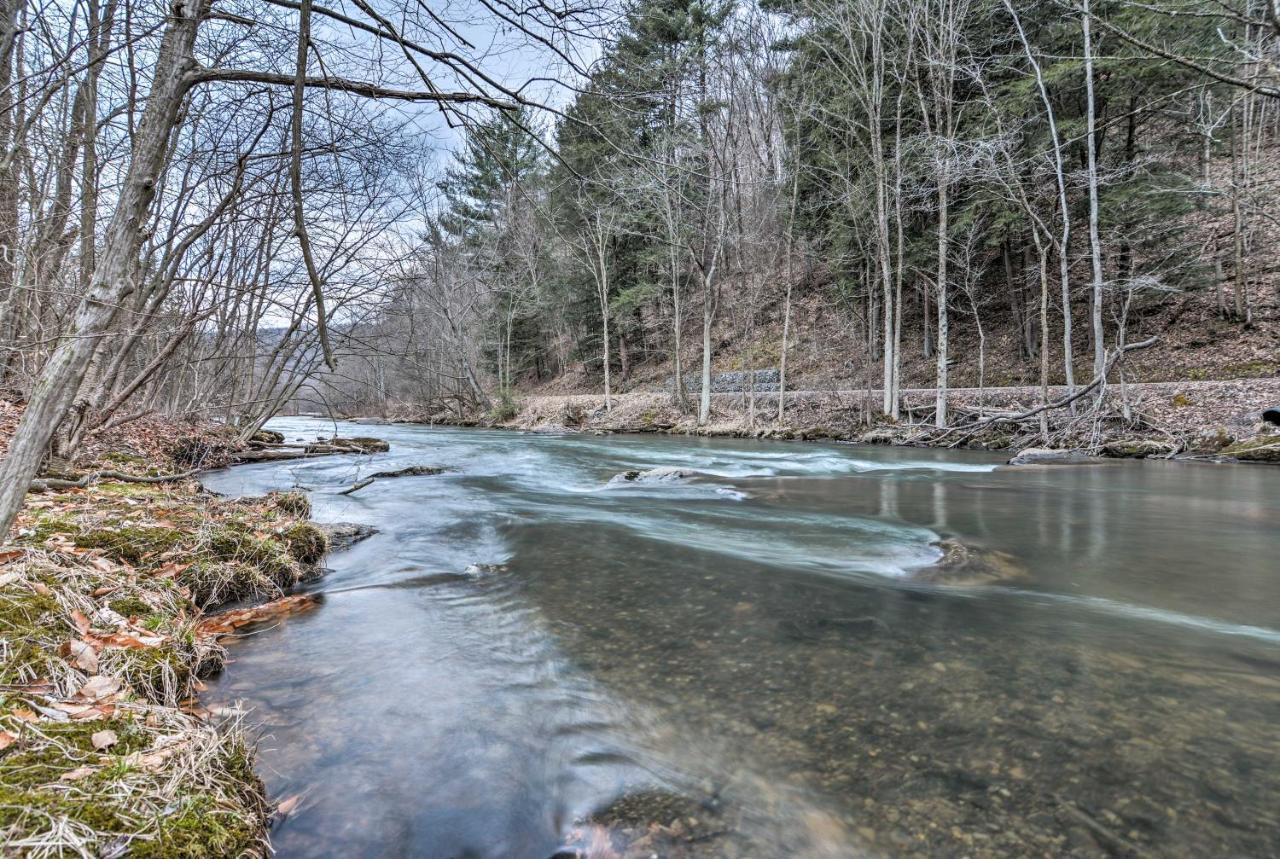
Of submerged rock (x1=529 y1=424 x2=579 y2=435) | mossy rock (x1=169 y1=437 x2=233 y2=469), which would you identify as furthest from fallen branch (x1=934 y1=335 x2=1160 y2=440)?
mossy rock (x1=169 y1=437 x2=233 y2=469)

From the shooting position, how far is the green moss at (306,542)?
16.8 ft

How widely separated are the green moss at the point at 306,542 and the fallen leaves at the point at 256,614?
2.33 feet

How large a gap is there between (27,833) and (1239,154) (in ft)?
88.2

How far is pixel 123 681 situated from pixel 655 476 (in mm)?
8665

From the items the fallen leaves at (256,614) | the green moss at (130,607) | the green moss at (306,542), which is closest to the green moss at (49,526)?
the green moss at (130,607)

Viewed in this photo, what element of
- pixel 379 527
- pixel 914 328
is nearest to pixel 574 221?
pixel 914 328

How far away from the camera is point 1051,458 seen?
12.5m

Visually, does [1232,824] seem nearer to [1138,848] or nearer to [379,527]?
[1138,848]

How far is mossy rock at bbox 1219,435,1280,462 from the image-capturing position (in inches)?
429

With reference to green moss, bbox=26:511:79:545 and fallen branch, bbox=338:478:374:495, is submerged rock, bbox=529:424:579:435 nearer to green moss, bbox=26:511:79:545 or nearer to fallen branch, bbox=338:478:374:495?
fallen branch, bbox=338:478:374:495

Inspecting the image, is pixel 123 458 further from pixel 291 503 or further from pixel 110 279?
pixel 110 279

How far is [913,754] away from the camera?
243cm

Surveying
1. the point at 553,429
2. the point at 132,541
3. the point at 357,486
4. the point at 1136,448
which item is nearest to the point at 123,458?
the point at 357,486

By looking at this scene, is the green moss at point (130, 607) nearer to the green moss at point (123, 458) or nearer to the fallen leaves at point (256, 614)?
the fallen leaves at point (256, 614)
